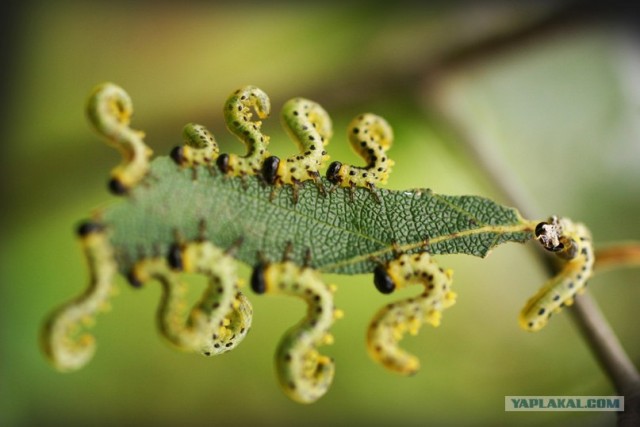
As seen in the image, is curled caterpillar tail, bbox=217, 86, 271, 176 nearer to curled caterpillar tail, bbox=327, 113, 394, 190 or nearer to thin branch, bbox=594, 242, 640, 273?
curled caterpillar tail, bbox=327, 113, 394, 190

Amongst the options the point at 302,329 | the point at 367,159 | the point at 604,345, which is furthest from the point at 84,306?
the point at 604,345

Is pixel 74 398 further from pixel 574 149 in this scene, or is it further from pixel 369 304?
pixel 574 149

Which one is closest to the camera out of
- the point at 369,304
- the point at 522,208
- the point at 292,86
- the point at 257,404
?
the point at 522,208

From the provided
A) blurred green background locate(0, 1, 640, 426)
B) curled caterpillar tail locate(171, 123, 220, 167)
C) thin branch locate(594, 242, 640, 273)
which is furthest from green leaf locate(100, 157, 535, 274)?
blurred green background locate(0, 1, 640, 426)

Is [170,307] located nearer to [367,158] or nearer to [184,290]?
[184,290]

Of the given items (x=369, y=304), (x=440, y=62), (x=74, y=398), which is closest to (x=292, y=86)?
(x=440, y=62)

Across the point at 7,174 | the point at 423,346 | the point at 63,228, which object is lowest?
the point at 423,346

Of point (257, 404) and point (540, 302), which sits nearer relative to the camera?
point (540, 302)
